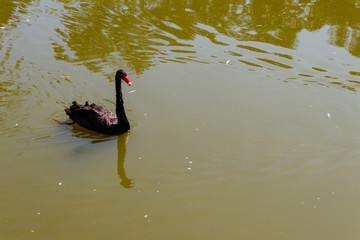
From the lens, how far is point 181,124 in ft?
18.5

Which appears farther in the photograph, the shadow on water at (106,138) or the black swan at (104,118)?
the black swan at (104,118)

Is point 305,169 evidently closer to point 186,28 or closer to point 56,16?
point 186,28

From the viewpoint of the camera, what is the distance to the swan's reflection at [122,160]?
448cm

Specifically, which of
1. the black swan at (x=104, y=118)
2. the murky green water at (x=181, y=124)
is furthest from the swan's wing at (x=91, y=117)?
the murky green water at (x=181, y=124)

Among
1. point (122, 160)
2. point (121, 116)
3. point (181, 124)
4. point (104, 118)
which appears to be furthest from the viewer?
point (181, 124)

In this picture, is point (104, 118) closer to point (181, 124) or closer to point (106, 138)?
point (106, 138)

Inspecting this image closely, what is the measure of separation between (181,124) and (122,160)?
1.09 metres

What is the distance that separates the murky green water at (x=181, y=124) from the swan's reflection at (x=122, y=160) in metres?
0.02

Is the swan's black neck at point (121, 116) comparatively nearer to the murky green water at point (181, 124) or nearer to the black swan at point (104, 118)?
the black swan at point (104, 118)

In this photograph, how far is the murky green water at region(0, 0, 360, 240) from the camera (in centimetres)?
405

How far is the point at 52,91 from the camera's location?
6.25m

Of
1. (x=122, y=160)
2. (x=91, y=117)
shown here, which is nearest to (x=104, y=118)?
(x=91, y=117)

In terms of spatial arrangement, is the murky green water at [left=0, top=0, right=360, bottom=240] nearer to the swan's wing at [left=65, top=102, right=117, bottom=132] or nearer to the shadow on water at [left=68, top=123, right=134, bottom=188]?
the shadow on water at [left=68, top=123, right=134, bottom=188]

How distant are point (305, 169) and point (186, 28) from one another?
182 inches
